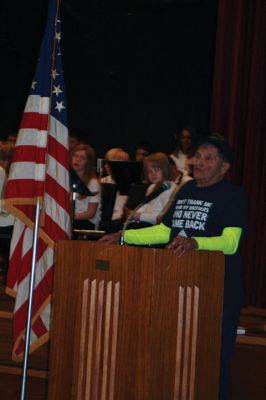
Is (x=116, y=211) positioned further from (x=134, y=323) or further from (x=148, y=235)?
(x=134, y=323)

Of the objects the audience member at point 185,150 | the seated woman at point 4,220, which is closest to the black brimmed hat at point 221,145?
the audience member at point 185,150

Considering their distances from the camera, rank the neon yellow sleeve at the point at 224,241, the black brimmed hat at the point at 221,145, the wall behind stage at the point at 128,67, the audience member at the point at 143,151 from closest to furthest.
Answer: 1. the neon yellow sleeve at the point at 224,241
2. the black brimmed hat at the point at 221,145
3. the audience member at the point at 143,151
4. the wall behind stage at the point at 128,67

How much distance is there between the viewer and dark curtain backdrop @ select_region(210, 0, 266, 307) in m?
7.25

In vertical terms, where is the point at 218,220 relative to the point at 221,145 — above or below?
below

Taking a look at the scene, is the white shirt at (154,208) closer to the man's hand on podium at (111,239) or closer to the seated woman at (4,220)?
the seated woman at (4,220)

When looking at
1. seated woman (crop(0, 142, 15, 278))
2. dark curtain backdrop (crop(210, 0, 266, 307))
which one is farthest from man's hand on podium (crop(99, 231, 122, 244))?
seated woman (crop(0, 142, 15, 278))

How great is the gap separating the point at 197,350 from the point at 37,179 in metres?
1.40

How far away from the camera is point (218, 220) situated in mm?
3980

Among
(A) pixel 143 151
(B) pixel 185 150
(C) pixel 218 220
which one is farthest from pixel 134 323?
(A) pixel 143 151

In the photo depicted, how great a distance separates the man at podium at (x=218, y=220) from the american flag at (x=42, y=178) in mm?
791

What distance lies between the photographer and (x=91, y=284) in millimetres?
3568

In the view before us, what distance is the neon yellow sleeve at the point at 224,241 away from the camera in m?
3.77

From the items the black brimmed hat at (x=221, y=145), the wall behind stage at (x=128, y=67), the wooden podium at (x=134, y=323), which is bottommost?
the wooden podium at (x=134, y=323)

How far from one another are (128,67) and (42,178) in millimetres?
7305
